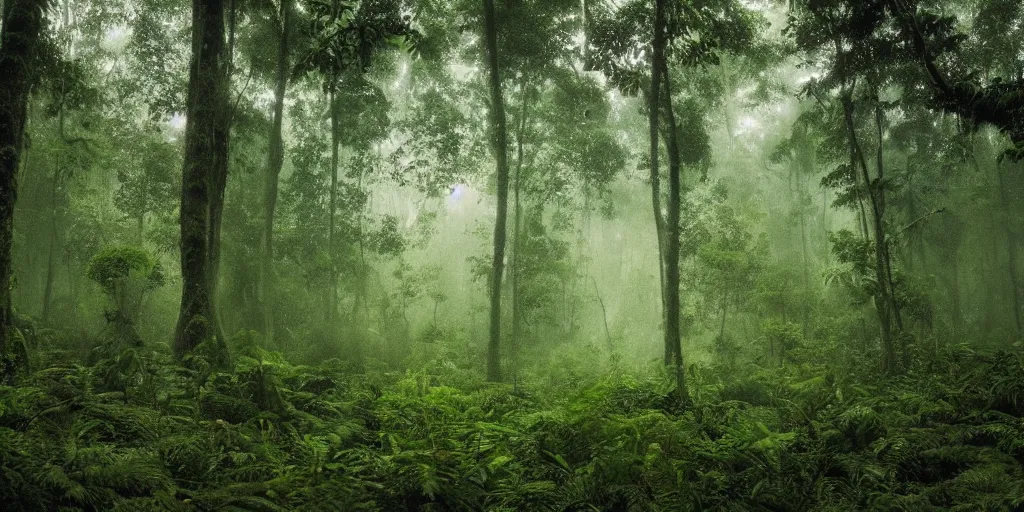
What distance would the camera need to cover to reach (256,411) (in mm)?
5453

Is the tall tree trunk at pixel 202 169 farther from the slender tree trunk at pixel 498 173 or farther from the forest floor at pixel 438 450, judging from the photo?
the slender tree trunk at pixel 498 173

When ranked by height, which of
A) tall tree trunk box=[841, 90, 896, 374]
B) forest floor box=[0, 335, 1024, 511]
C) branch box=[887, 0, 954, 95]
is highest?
branch box=[887, 0, 954, 95]

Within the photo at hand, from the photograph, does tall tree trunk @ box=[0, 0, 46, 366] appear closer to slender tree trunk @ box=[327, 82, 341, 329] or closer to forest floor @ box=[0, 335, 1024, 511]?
forest floor @ box=[0, 335, 1024, 511]

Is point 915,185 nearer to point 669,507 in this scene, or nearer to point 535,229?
point 535,229

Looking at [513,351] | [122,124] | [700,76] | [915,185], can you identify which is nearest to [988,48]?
[915,185]

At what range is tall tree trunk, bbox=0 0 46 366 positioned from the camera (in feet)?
20.8

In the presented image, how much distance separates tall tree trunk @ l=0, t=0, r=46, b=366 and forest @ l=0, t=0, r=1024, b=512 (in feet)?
0.14

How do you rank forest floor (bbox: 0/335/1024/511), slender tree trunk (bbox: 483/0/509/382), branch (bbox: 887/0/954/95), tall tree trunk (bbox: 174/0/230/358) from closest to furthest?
forest floor (bbox: 0/335/1024/511) → branch (bbox: 887/0/954/95) → tall tree trunk (bbox: 174/0/230/358) → slender tree trunk (bbox: 483/0/509/382)

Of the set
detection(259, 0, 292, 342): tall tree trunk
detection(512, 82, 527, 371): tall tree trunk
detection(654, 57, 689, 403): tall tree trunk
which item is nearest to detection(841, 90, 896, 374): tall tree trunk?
detection(654, 57, 689, 403): tall tree trunk

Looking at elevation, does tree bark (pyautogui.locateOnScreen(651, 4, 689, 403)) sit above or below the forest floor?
above

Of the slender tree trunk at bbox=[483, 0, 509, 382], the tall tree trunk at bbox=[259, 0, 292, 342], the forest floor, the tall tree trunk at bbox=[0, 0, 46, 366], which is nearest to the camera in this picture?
the forest floor

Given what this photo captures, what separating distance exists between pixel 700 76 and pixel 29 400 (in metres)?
18.8

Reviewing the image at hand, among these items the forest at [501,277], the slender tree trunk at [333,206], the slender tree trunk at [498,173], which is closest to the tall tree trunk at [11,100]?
the forest at [501,277]

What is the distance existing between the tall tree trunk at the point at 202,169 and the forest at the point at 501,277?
5 centimetres
